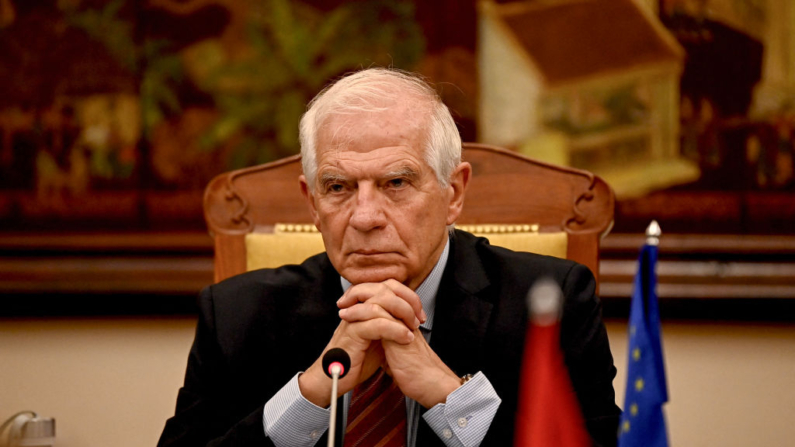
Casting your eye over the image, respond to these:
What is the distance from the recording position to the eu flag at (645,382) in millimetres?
978

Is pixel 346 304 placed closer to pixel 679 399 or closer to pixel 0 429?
pixel 0 429

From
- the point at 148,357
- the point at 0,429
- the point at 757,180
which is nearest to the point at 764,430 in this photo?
the point at 757,180

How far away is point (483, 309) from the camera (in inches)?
76.7

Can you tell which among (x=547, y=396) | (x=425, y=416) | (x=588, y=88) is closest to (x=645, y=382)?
(x=547, y=396)

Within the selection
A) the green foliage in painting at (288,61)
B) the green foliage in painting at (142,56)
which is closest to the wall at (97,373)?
the green foliage in painting at (288,61)

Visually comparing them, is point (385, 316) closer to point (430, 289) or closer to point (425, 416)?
point (425, 416)

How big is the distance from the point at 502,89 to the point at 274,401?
1853 millimetres

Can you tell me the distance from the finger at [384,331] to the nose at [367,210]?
8.8 inches

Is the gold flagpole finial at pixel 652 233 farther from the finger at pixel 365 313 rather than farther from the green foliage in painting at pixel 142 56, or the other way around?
the green foliage in painting at pixel 142 56

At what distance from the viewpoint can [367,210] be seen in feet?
5.72

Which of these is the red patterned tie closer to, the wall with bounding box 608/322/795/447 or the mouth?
the mouth

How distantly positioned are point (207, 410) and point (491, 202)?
102 cm

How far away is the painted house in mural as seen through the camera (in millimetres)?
3102

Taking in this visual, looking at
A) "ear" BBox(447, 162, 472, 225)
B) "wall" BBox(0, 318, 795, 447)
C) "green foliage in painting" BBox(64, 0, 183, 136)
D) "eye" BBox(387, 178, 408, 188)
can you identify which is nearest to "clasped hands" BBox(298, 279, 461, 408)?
"eye" BBox(387, 178, 408, 188)
